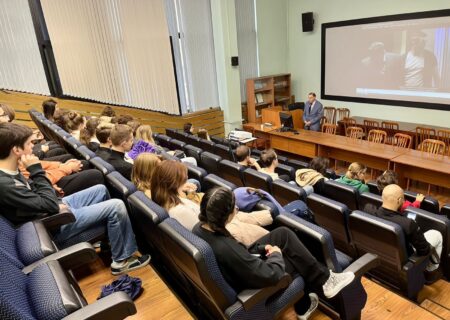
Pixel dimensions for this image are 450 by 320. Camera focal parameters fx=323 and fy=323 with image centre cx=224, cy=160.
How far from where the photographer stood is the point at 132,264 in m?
2.08

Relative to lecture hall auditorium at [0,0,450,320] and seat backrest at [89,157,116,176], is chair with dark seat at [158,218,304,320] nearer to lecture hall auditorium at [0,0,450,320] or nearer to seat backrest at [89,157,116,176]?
lecture hall auditorium at [0,0,450,320]

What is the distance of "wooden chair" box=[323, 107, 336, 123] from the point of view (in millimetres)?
7641

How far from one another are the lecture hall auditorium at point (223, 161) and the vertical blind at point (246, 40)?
0.13 feet

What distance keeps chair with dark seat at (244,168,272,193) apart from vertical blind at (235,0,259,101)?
15.6 ft

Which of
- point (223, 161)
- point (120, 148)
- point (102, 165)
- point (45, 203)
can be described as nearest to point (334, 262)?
point (45, 203)

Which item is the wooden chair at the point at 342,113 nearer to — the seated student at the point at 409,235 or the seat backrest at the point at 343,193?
the seat backrest at the point at 343,193

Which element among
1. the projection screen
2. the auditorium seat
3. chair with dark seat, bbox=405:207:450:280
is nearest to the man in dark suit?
the projection screen

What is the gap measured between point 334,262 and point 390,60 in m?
5.98

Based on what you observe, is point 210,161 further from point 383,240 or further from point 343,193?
point 383,240

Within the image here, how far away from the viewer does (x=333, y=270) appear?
1.80 meters

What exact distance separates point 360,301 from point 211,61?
609 cm

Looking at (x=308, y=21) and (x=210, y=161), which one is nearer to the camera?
(x=210, y=161)

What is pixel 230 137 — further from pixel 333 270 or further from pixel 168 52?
pixel 333 270

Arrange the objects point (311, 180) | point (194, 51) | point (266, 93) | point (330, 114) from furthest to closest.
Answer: point (266, 93)
point (330, 114)
point (194, 51)
point (311, 180)
